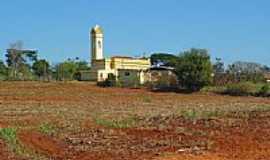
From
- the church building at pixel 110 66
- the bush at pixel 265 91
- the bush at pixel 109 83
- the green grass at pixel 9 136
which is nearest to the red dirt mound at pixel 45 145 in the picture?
the green grass at pixel 9 136

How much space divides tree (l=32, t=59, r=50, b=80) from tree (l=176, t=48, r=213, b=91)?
30.0 metres

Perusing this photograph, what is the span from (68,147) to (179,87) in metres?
56.2

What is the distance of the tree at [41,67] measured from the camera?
98.6 m

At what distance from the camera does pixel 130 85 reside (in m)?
76.9

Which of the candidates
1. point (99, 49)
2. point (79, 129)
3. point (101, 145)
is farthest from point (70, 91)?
point (101, 145)

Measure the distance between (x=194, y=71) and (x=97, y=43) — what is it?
944 inches

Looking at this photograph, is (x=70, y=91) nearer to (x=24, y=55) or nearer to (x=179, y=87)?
(x=179, y=87)

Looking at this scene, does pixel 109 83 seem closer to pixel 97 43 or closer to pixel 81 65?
pixel 97 43

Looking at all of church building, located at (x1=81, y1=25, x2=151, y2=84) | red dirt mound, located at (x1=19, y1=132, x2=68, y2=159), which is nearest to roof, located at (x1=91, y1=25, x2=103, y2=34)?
church building, located at (x1=81, y1=25, x2=151, y2=84)

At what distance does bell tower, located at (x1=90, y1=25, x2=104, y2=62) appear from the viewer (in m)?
91.1

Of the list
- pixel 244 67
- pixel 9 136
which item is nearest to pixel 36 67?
pixel 244 67

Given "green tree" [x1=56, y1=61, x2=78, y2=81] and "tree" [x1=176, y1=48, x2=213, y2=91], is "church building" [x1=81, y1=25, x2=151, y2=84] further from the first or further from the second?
"tree" [x1=176, y1=48, x2=213, y2=91]

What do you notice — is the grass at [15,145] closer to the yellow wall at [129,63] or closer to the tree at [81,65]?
the yellow wall at [129,63]

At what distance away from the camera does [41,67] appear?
101m
